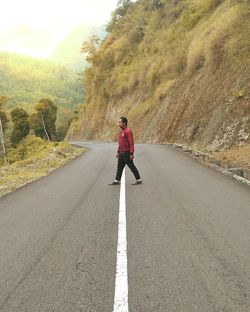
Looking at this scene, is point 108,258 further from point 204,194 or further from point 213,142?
point 213,142

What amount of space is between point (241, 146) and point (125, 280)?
14045 millimetres

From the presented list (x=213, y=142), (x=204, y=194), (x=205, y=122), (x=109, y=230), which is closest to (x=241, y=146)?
(x=213, y=142)

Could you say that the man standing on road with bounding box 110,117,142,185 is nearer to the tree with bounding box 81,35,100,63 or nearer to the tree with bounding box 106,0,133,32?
the tree with bounding box 81,35,100,63

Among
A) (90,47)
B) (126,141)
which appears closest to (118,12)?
(90,47)

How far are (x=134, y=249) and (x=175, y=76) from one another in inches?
1322

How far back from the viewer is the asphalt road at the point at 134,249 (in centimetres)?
383

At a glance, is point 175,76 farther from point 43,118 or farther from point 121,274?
point 43,118

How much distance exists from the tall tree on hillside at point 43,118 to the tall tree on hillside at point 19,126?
2.60 m

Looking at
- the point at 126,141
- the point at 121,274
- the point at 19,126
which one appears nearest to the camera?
the point at 121,274

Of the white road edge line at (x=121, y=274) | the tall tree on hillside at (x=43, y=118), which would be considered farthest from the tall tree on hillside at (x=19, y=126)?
the white road edge line at (x=121, y=274)

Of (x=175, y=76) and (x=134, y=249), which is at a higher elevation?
(x=175, y=76)

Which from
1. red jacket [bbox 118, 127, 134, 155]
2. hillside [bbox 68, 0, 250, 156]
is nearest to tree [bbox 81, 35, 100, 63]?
hillside [bbox 68, 0, 250, 156]

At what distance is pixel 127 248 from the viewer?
5328mm

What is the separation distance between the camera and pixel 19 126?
7756cm
